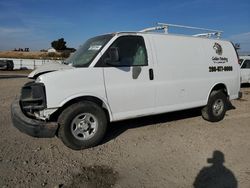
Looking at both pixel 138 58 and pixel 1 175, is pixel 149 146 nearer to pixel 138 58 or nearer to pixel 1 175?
pixel 138 58

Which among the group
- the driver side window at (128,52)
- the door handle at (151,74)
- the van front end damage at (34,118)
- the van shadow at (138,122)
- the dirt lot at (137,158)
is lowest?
the dirt lot at (137,158)

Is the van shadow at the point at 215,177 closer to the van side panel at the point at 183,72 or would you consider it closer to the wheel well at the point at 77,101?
the van side panel at the point at 183,72

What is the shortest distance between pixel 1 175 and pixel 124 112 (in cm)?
241

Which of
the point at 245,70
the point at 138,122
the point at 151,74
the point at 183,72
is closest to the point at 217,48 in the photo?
the point at 183,72

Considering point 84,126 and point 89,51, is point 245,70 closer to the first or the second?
point 89,51

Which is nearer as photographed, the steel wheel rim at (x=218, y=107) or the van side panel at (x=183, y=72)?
the van side panel at (x=183, y=72)

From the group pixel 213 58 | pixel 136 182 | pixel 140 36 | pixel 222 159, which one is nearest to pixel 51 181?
pixel 136 182

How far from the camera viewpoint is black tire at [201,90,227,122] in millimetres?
6863

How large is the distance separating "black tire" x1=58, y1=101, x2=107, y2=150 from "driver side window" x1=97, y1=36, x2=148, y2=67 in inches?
34.5

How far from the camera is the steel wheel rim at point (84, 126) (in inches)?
191

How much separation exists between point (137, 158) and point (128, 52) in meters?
2.08

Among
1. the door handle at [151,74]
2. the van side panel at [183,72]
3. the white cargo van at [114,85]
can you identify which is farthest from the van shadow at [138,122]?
the door handle at [151,74]

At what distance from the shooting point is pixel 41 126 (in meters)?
4.48

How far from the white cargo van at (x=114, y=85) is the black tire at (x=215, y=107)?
4 centimetres
